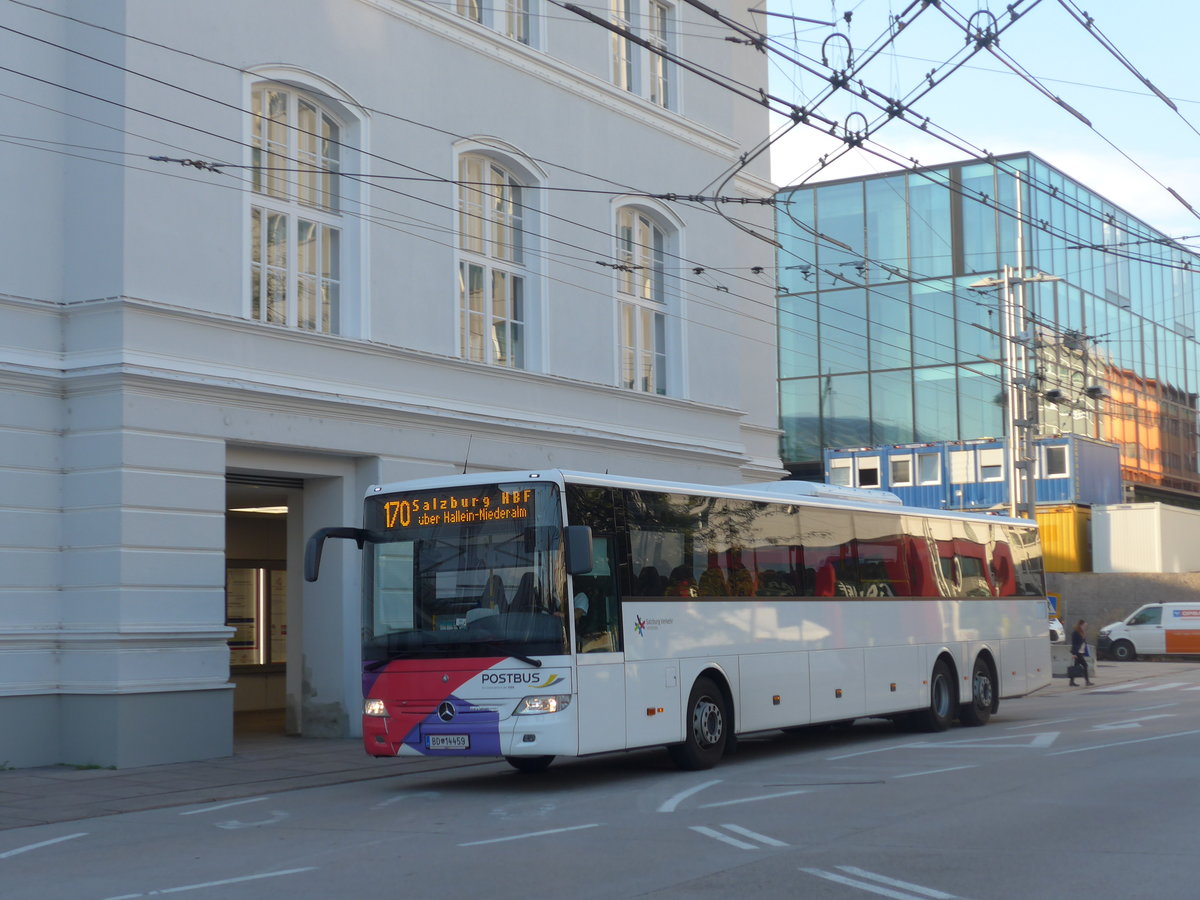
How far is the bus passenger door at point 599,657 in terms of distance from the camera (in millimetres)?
14133

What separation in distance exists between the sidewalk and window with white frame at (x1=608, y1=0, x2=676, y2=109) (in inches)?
499

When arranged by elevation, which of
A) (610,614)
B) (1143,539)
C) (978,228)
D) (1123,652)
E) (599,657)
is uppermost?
(978,228)

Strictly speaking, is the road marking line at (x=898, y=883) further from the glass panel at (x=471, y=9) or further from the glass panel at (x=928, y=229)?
the glass panel at (x=928, y=229)

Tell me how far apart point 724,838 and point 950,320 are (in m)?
49.2

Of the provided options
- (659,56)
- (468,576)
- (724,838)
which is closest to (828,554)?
(468,576)

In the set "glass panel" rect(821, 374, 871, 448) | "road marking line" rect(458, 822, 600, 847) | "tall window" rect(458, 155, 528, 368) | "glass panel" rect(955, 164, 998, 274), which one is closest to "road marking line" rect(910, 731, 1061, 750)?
"road marking line" rect(458, 822, 600, 847)

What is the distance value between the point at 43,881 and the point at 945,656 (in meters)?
14.1

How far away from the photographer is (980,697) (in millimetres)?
22172

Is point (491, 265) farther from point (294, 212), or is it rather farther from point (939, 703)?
point (939, 703)

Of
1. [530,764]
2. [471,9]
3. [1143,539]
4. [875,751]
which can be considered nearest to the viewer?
[530,764]

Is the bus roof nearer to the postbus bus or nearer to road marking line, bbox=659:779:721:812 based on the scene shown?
the postbus bus

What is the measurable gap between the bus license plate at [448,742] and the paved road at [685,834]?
458mm

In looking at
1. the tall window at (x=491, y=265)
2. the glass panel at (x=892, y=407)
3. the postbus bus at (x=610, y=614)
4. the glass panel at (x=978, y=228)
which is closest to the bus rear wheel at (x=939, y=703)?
the postbus bus at (x=610, y=614)

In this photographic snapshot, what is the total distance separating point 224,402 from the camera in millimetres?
18344
